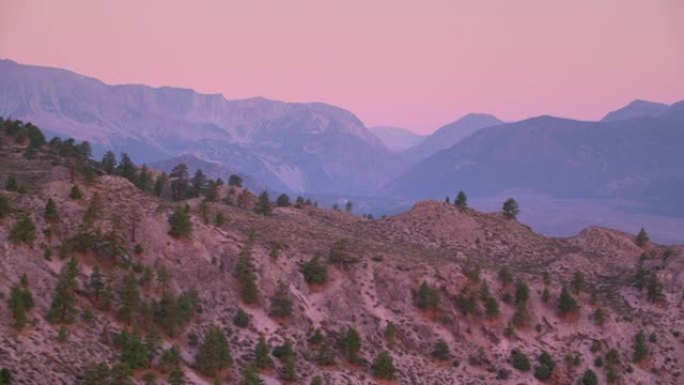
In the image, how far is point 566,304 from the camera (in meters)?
72.4

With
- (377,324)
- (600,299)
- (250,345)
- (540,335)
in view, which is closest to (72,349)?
(250,345)

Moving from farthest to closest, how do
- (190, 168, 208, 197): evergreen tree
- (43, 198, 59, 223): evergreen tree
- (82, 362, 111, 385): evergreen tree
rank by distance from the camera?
(190, 168, 208, 197): evergreen tree
(43, 198, 59, 223): evergreen tree
(82, 362, 111, 385): evergreen tree

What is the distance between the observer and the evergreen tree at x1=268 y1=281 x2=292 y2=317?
6266 cm

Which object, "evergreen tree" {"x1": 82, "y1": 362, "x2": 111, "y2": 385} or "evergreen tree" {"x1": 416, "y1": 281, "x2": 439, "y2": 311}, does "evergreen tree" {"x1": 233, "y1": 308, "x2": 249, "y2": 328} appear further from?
"evergreen tree" {"x1": 416, "y1": 281, "x2": 439, "y2": 311}

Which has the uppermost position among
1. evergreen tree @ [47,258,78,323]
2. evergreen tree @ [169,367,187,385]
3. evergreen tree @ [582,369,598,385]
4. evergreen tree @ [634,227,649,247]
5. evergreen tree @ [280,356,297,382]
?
evergreen tree @ [634,227,649,247]

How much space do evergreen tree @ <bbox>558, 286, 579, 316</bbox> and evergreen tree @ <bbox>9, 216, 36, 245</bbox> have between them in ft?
158

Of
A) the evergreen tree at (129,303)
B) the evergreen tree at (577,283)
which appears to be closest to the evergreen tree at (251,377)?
the evergreen tree at (129,303)

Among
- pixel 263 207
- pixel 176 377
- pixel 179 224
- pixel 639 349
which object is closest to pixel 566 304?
pixel 639 349

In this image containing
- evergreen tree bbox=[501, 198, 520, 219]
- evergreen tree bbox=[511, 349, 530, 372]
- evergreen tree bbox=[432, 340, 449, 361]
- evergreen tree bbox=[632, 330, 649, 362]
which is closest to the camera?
evergreen tree bbox=[432, 340, 449, 361]

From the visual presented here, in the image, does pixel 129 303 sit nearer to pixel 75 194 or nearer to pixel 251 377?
pixel 251 377

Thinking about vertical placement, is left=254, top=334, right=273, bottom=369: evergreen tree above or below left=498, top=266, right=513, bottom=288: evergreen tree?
below

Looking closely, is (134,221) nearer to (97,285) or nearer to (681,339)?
(97,285)

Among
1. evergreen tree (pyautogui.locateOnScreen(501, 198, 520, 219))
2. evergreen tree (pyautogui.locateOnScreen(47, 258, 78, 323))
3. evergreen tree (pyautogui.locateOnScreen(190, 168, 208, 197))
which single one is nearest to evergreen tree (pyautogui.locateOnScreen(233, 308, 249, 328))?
evergreen tree (pyautogui.locateOnScreen(47, 258, 78, 323))

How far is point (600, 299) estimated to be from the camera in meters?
77.1
